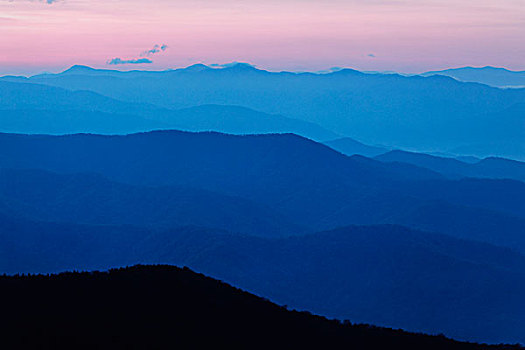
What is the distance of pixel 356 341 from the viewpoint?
3884cm

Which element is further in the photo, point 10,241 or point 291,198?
point 291,198

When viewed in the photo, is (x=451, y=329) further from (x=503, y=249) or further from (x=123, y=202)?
(x=123, y=202)

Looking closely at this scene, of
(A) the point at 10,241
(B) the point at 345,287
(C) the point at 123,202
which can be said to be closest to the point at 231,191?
(C) the point at 123,202

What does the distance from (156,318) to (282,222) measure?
85950mm

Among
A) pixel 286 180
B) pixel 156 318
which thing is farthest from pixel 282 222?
pixel 156 318

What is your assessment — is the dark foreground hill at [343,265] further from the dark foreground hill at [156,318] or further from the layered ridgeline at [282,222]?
the dark foreground hill at [156,318]

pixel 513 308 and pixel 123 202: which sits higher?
pixel 123 202

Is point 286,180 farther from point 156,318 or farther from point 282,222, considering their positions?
point 156,318

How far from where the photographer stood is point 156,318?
3422cm

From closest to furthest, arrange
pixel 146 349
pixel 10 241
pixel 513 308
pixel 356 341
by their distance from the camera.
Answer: pixel 146 349, pixel 356 341, pixel 513 308, pixel 10 241

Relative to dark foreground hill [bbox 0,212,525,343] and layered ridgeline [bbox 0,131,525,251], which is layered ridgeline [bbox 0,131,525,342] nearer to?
dark foreground hill [bbox 0,212,525,343]

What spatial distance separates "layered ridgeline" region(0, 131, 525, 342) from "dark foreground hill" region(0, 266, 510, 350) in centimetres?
3335

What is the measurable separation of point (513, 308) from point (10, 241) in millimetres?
66128

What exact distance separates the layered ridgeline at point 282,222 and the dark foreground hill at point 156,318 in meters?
33.4
